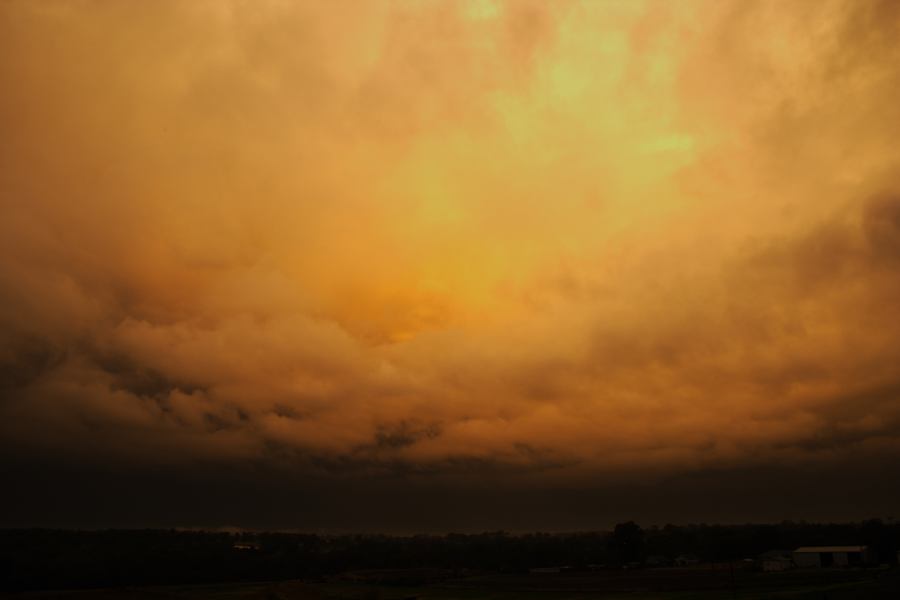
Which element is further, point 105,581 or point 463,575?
point 463,575

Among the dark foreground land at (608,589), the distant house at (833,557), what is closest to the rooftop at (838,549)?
the distant house at (833,557)

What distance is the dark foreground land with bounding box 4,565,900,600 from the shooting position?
9850 centimetres

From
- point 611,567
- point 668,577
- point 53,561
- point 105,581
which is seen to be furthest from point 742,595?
point 53,561

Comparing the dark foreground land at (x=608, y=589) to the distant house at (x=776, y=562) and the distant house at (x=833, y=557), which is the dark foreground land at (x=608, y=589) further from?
the distant house at (x=833, y=557)

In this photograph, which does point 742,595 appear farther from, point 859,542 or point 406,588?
point 859,542

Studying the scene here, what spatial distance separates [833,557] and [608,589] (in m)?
59.4

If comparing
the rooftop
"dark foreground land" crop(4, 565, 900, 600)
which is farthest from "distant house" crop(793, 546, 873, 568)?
"dark foreground land" crop(4, 565, 900, 600)

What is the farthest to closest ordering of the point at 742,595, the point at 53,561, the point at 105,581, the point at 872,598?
the point at 53,561 → the point at 105,581 → the point at 742,595 → the point at 872,598

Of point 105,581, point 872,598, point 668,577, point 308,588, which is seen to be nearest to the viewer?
point 872,598

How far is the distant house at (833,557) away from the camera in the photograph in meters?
150

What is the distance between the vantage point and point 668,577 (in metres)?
147

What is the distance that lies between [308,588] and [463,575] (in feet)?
236

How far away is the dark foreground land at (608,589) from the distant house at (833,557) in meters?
17.1

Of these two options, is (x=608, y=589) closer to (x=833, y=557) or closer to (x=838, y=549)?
(x=833, y=557)
